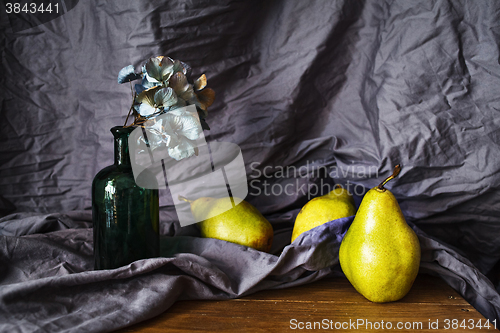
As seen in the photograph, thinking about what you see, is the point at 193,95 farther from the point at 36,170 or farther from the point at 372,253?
the point at 36,170

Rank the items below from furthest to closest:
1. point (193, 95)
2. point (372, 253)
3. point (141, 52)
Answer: point (141, 52) < point (193, 95) < point (372, 253)

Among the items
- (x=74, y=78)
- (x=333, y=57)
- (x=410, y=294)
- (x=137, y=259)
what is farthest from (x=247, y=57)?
(x=410, y=294)

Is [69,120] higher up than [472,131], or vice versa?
[69,120]

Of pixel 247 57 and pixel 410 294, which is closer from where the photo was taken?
pixel 410 294

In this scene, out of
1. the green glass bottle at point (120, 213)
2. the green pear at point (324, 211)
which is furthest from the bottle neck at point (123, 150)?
the green pear at point (324, 211)

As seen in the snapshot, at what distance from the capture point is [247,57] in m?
1.00

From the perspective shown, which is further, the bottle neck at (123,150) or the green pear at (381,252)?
the bottle neck at (123,150)

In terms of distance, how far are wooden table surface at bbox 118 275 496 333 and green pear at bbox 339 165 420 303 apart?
0.11 ft

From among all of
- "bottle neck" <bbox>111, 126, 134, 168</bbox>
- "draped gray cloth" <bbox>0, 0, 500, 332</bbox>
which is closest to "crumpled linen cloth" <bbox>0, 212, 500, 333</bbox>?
"draped gray cloth" <bbox>0, 0, 500, 332</bbox>

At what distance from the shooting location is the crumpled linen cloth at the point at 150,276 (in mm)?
596

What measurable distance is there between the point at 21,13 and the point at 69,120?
29 cm

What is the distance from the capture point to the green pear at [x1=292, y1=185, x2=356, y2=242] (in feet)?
2.72

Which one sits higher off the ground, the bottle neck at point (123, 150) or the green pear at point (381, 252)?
the bottle neck at point (123, 150)

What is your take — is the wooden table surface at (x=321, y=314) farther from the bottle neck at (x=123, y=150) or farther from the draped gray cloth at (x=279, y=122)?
the bottle neck at (x=123, y=150)
